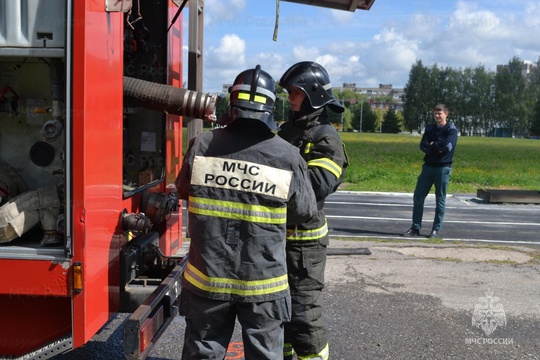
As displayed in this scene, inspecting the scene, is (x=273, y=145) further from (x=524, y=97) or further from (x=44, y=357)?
(x=524, y=97)

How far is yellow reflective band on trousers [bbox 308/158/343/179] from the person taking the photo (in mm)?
3340

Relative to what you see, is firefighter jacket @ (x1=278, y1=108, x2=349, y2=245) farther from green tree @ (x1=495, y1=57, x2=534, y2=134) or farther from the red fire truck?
green tree @ (x1=495, y1=57, x2=534, y2=134)

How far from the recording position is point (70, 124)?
274 cm

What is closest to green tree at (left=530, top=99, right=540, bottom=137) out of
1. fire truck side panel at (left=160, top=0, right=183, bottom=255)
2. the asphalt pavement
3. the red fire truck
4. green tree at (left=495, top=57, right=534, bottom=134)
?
green tree at (left=495, top=57, right=534, bottom=134)

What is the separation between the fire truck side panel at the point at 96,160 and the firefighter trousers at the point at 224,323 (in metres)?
0.52

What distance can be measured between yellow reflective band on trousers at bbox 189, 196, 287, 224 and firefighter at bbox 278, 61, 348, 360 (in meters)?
0.59

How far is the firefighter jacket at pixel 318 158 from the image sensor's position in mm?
3330

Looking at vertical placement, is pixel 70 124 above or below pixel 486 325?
above

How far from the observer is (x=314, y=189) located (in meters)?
3.32

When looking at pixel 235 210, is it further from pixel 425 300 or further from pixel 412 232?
pixel 412 232

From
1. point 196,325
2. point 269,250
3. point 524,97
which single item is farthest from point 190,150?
point 524,97

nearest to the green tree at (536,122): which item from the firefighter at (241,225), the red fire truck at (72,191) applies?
the red fire truck at (72,191)

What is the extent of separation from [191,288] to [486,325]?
3150mm

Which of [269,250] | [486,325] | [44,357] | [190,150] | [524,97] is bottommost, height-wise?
[486,325]
